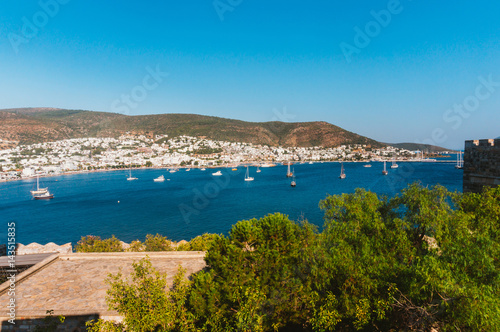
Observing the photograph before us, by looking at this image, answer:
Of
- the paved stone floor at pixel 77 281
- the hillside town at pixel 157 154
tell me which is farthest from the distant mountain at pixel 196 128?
the paved stone floor at pixel 77 281

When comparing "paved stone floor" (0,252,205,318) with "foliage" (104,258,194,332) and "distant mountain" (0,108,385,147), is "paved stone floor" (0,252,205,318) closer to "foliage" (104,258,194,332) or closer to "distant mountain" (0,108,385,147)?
"foliage" (104,258,194,332)

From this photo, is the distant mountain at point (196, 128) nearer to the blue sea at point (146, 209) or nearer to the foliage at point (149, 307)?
the blue sea at point (146, 209)

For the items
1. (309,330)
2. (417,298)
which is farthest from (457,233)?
(309,330)

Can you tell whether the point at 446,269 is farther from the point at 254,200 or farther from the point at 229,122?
the point at 229,122

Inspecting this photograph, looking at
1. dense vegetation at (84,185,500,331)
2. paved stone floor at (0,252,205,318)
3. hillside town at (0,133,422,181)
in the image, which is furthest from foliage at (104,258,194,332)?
hillside town at (0,133,422,181)

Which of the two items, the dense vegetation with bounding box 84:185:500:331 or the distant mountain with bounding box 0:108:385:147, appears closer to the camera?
the dense vegetation with bounding box 84:185:500:331

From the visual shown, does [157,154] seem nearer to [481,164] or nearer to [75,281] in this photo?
[75,281]
